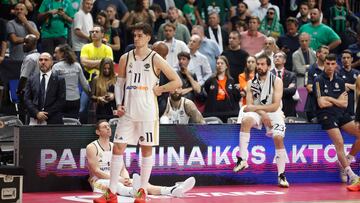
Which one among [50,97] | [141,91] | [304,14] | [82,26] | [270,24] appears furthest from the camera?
[304,14]

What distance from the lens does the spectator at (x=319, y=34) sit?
1975cm

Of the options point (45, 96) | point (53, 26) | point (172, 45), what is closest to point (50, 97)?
point (45, 96)

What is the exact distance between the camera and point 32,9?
61.3 feet

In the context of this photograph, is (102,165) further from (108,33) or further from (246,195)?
(108,33)

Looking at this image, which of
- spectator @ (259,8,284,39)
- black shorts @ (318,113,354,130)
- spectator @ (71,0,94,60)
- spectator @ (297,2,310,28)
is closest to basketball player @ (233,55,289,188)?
black shorts @ (318,113,354,130)

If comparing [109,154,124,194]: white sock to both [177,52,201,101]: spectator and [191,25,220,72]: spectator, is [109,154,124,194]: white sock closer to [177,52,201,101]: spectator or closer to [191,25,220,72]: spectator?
[177,52,201,101]: spectator

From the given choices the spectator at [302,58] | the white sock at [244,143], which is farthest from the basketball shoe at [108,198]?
the spectator at [302,58]

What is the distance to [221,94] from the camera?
1673cm

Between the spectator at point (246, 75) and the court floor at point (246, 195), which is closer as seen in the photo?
the court floor at point (246, 195)

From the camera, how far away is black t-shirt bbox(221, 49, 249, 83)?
18266 millimetres

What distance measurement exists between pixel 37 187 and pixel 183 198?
7.73 feet

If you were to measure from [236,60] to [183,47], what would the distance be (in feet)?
4.03

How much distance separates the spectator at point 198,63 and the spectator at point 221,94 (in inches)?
30.5

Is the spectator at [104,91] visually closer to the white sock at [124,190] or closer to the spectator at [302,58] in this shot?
the white sock at [124,190]
